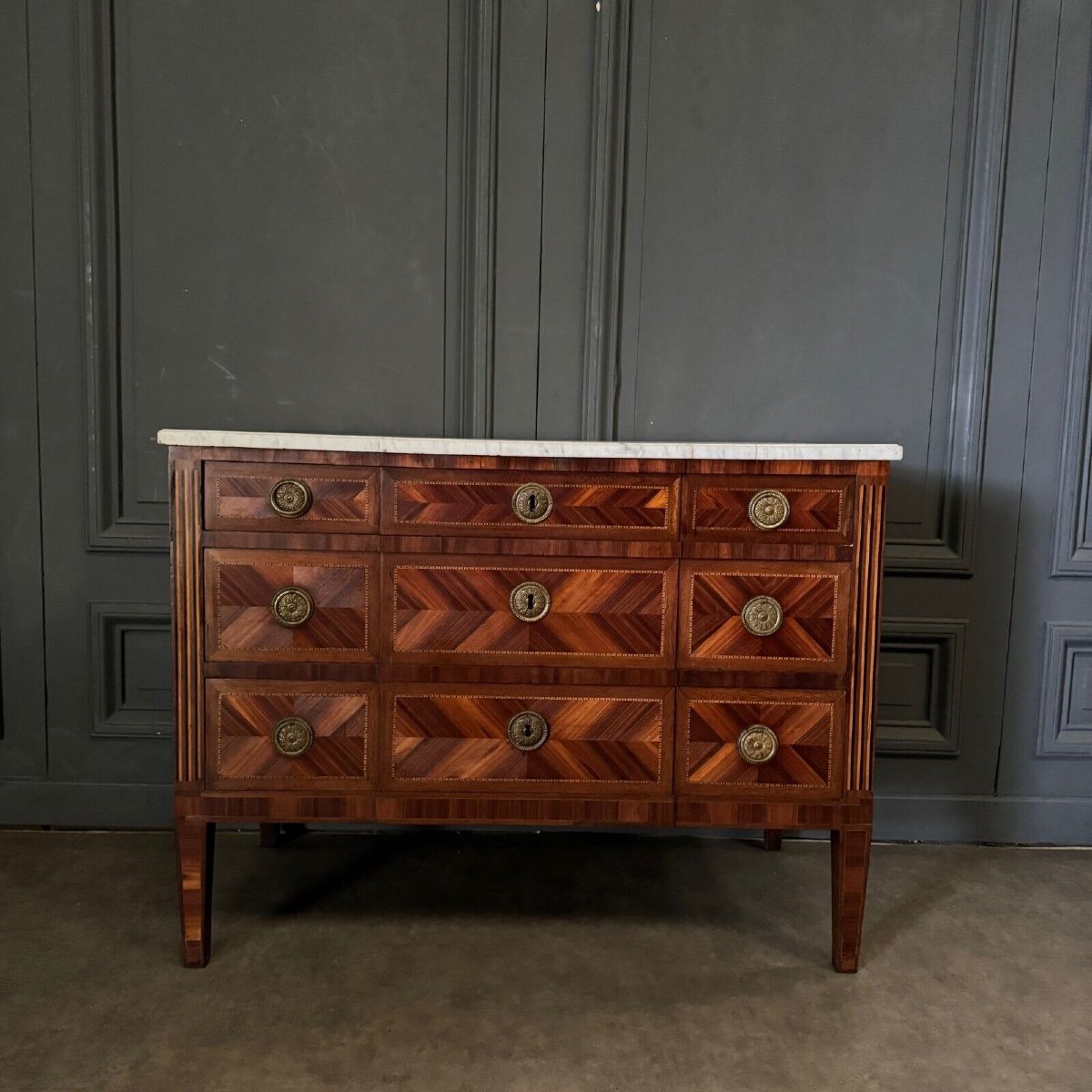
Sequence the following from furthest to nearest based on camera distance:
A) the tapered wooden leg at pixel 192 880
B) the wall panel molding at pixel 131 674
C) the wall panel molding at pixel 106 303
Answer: the wall panel molding at pixel 131 674 < the wall panel molding at pixel 106 303 < the tapered wooden leg at pixel 192 880

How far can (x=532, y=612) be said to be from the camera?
65.4 inches

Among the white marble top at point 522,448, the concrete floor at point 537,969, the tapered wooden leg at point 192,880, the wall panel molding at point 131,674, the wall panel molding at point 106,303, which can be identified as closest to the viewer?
the concrete floor at point 537,969

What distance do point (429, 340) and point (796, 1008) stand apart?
1.71 m

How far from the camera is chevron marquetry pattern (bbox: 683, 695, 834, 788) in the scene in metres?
1.69

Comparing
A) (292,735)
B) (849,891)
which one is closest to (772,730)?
(849,891)

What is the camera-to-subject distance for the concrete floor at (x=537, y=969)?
1.46 meters

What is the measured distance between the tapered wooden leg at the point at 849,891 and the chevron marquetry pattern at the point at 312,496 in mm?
1110

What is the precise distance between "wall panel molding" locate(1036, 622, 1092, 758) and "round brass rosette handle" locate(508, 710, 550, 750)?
153 cm

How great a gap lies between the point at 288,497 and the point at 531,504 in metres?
0.45

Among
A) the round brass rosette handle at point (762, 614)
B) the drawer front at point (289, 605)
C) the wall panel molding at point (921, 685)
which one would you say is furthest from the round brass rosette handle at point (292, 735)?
the wall panel molding at point (921, 685)

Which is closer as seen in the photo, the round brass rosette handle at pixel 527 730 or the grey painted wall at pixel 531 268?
the round brass rosette handle at pixel 527 730

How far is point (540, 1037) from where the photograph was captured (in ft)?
5.02

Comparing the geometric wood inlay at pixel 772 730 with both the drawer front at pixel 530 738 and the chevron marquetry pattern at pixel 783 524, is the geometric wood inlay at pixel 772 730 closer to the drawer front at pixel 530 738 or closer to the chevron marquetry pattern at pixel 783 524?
the drawer front at pixel 530 738

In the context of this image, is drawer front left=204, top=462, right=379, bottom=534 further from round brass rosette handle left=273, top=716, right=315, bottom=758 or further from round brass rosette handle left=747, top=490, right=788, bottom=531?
round brass rosette handle left=747, top=490, right=788, bottom=531
